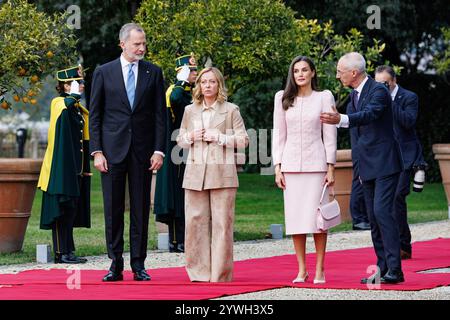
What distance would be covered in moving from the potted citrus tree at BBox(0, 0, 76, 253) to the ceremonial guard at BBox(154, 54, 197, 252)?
1395 millimetres

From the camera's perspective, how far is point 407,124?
40.3ft

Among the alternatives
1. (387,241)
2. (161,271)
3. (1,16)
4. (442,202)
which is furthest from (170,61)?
(442,202)

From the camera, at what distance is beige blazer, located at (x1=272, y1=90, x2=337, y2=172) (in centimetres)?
1000

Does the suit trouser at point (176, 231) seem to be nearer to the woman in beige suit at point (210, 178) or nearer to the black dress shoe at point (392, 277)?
the woman in beige suit at point (210, 178)

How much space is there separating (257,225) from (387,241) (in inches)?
302

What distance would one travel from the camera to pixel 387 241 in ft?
32.9

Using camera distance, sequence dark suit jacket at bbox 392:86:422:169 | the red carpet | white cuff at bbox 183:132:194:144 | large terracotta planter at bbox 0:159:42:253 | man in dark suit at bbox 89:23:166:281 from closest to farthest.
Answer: the red carpet < man in dark suit at bbox 89:23:166:281 < white cuff at bbox 183:132:194:144 < dark suit jacket at bbox 392:86:422:169 < large terracotta planter at bbox 0:159:42:253

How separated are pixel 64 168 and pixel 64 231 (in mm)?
649

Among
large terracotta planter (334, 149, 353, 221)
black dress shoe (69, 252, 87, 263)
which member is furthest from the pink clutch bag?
large terracotta planter (334, 149, 353, 221)

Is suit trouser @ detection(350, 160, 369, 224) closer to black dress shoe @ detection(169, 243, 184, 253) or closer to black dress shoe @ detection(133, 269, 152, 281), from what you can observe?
black dress shoe @ detection(169, 243, 184, 253)

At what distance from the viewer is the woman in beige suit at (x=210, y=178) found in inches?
407

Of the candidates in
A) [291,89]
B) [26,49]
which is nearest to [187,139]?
[291,89]

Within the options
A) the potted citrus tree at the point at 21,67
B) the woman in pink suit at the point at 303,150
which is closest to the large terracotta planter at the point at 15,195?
the potted citrus tree at the point at 21,67
